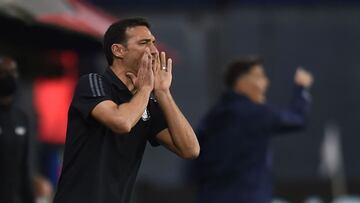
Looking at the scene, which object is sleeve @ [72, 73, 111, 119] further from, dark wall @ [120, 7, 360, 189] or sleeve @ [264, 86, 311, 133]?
dark wall @ [120, 7, 360, 189]

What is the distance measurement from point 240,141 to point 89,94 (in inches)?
122

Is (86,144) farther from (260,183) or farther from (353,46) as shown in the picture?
(353,46)

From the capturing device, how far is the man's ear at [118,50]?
5094 millimetres

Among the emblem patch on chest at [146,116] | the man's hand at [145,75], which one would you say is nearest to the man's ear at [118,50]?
the man's hand at [145,75]

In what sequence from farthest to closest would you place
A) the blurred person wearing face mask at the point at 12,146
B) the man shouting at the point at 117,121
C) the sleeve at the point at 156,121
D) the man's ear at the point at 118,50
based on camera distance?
the blurred person wearing face mask at the point at 12,146 < the sleeve at the point at 156,121 < the man's ear at the point at 118,50 < the man shouting at the point at 117,121

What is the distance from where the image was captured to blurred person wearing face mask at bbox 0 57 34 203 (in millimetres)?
7090

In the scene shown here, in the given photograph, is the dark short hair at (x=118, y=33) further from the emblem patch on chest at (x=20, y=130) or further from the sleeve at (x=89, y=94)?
the emblem patch on chest at (x=20, y=130)

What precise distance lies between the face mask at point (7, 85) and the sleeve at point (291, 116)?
76.1 inches

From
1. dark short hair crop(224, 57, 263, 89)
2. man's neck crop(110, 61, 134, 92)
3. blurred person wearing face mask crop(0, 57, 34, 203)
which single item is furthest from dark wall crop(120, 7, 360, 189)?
man's neck crop(110, 61, 134, 92)

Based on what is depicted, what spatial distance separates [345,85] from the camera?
18.5m

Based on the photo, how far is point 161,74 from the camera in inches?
198

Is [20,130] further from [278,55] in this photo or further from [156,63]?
[278,55]

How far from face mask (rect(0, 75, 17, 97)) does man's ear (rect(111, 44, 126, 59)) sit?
2.29 meters

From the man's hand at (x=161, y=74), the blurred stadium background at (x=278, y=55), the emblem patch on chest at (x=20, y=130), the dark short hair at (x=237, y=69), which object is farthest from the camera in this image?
the blurred stadium background at (x=278, y=55)
